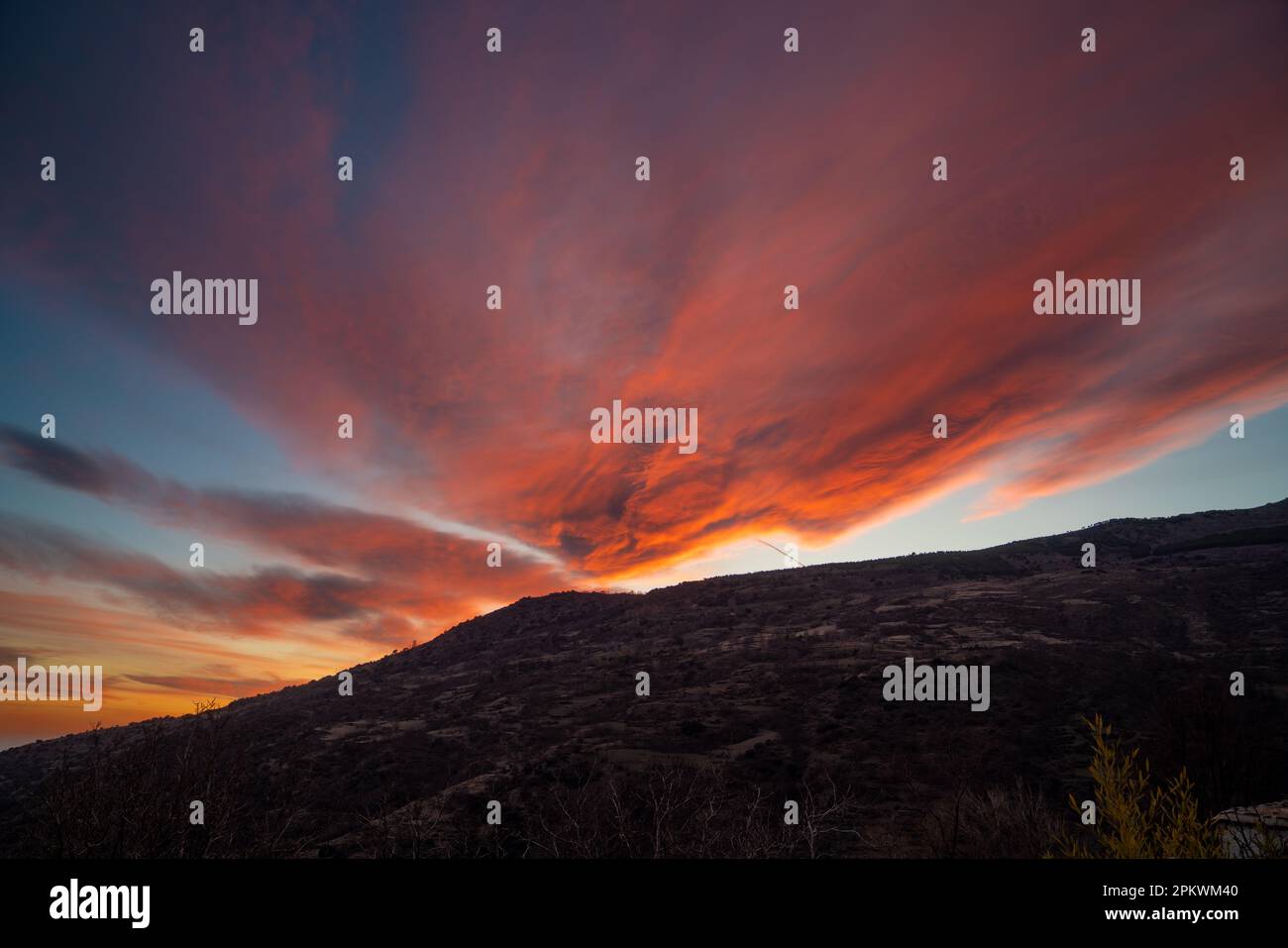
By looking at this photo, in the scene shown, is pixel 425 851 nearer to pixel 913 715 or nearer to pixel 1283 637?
pixel 913 715

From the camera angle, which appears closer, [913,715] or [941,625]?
[913,715]

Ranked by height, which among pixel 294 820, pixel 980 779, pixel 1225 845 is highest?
pixel 1225 845

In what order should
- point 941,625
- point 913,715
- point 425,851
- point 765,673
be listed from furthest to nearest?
point 941,625 → point 765,673 → point 913,715 → point 425,851
